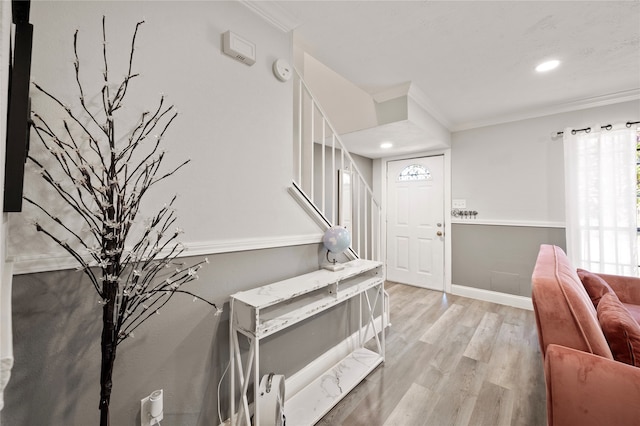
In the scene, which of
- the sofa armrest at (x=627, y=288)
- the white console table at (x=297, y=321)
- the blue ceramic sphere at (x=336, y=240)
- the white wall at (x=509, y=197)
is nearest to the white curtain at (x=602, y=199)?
the white wall at (x=509, y=197)

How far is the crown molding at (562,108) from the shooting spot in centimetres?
268

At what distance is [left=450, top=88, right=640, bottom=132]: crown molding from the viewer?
106 inches

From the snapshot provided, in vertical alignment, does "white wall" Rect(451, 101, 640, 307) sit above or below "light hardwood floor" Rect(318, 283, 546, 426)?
above

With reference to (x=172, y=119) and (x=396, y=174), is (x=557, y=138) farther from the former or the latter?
(x=172, y=119)

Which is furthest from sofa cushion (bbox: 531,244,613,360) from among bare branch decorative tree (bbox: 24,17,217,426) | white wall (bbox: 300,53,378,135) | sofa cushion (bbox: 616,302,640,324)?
white wall (bbox: 300,53,378,135)

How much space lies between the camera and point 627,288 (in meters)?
2.19

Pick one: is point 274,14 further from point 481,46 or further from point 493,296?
point 493,296

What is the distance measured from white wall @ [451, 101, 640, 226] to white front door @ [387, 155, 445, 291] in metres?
0.31

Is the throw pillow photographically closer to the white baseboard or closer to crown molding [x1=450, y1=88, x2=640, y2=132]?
the white baseboard

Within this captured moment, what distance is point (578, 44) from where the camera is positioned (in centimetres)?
195

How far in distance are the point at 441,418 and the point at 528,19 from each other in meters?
2.49

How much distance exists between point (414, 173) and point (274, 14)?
310cm

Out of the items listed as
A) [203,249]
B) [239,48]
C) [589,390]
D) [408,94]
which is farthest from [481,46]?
[203,249]

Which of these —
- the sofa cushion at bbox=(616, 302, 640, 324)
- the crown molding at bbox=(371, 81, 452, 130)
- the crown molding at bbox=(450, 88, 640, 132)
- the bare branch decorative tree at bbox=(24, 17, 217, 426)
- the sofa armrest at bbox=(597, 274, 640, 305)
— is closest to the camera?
the bare branch decorative tree at bbox=(24, 17, 217, 426)
